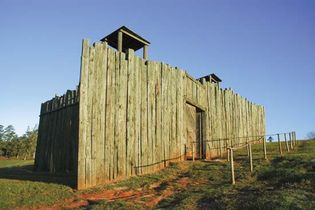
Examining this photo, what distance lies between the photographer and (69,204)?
9258 millimetres

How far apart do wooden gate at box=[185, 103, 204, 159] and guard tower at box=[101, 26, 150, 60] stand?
4067 mm

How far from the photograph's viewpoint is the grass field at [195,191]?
25.6 ft

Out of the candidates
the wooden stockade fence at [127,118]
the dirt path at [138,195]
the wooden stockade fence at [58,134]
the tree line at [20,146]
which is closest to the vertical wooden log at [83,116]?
the wooden stockade fence at [127,118]

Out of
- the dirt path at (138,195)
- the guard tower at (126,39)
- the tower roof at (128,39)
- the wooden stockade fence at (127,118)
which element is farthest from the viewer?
the tower roof at (128,39)

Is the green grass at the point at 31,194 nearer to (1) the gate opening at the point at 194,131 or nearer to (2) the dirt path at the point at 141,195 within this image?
(2) the dirt path at the point at 141,195

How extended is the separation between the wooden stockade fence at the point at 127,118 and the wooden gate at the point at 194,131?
132mm

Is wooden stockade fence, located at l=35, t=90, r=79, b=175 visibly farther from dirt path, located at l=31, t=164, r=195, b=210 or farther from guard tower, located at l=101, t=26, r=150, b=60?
dirt path, located at l=31, t=164, r=195, b=210

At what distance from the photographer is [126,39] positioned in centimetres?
1571

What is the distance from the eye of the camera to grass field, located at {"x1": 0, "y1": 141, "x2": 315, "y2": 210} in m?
7.80

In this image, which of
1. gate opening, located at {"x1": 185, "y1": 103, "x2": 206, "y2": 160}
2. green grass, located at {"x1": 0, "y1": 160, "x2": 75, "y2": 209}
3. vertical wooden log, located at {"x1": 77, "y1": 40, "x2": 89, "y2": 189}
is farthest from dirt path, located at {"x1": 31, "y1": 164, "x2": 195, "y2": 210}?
gate opening, located at {"x1": 185, "y1": 103, "x2": 206, "y2": 160}

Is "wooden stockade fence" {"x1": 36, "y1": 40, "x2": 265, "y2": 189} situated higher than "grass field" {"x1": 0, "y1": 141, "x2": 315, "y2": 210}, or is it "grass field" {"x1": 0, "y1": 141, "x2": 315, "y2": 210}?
"wooden stockade fence" {"x1": 36, "y1": 40, "x2": 265, "y2": 189}

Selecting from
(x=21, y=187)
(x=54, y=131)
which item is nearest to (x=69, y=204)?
(x=21, y=187)

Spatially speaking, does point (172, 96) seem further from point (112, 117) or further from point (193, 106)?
point (112, 117)

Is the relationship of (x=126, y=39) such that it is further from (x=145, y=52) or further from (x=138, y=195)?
(x=138, y=195)
